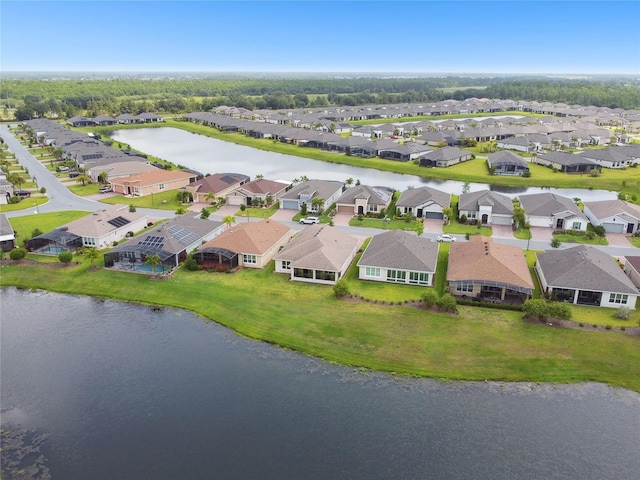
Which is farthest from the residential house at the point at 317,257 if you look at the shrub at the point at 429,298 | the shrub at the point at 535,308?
the shrub at the point at 535,308

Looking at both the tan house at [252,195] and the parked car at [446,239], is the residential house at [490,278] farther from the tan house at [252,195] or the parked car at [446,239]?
the tan house at [252,195]

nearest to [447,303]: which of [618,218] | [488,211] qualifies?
[488,211]

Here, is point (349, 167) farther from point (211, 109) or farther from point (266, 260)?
point (211, 109)

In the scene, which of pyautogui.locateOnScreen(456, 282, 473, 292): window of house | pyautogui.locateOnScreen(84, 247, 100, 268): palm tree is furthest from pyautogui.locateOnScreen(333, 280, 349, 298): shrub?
pyautogui.locateOnScreen(84, 247, 100, 268): palm tree

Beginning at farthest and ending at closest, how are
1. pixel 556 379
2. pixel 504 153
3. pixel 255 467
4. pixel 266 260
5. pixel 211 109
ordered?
pixel 211 109, pixel 504 153, pixel 266 260, pixel 556 379, pixel 255 467

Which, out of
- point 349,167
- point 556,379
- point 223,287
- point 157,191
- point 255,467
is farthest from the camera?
point 349,167

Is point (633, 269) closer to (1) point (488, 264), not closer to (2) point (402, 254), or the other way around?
(1) point (488, 264)

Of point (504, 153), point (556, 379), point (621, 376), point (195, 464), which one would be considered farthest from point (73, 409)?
point (504, 153)
